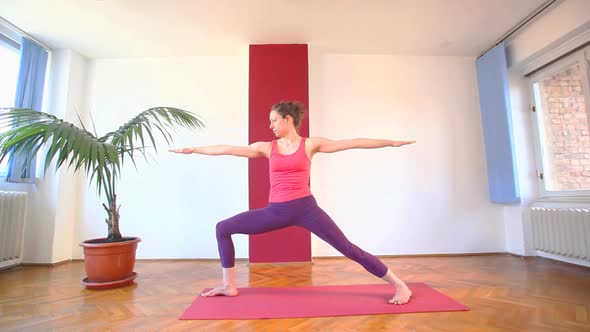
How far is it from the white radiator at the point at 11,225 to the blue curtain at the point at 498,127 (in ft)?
17.8

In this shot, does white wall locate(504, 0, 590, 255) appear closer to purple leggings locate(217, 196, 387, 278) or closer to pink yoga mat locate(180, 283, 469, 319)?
pink yoga mat locate(180, 283, 469, 319)

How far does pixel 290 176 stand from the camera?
6.37 feet

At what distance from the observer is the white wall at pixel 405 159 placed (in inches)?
146

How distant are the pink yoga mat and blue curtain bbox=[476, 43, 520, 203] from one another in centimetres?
206

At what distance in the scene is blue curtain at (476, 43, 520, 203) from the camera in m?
3.47

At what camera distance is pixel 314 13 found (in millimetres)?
3084

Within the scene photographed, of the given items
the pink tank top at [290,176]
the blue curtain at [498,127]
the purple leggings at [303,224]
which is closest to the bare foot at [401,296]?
the purple leggings at [303,224]

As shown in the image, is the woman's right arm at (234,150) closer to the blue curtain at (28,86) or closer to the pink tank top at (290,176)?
the pink tank top at (290,176)

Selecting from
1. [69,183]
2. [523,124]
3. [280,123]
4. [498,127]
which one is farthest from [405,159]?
[69,183]

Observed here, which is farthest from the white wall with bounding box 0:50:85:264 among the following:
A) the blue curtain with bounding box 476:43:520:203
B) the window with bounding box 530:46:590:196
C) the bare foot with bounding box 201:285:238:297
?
the window with bounding box 530:46:590:196

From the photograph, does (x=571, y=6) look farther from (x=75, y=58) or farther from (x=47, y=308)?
(x=75, y=58)

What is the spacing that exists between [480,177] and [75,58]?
5404 millimetres

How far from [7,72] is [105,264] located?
8.62 ft

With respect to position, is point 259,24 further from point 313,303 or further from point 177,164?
point 313,303
